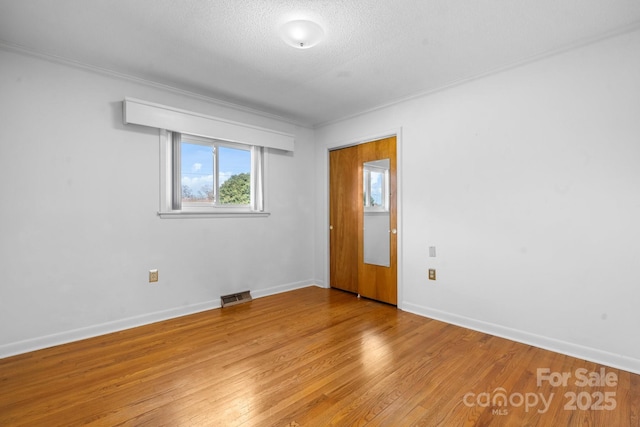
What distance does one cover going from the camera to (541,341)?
2.50m

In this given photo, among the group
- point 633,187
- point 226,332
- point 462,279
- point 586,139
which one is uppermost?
point 586,139

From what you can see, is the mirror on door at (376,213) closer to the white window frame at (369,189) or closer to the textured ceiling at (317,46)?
the white window frame at (369,189)

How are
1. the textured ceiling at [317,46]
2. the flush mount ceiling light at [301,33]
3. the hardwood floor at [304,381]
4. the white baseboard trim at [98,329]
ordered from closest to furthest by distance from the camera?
the hardwood floor at [304,381], the textured ceiling at [317,46], the flush mount ceiling light at [301,33], the white baseboard trim at [98,329]

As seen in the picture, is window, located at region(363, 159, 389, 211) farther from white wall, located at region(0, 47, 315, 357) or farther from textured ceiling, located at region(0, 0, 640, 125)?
white wall, located at region(0, 47, 315, 357)

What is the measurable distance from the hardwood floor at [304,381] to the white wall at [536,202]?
0.34 m

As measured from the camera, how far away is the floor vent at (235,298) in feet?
11.8

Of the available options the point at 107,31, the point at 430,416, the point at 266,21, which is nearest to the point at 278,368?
the point at 430,416

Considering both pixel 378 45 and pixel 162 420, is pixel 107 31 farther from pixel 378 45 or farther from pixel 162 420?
pixel 162 420

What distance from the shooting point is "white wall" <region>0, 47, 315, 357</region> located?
2.41 metres

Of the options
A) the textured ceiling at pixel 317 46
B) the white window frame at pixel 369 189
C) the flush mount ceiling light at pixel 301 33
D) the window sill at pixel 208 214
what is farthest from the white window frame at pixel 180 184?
the flush mount ceiling light at pixel 301 33

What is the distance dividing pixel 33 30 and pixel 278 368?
10.2 feet

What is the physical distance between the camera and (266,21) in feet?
6.82

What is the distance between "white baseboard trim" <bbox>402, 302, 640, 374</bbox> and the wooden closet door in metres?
1.18

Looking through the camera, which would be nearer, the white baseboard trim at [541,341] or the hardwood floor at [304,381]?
the hardwood floor at [304,381]
